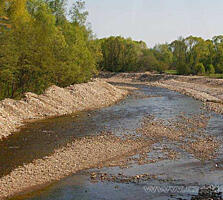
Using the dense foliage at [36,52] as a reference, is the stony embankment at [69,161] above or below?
below

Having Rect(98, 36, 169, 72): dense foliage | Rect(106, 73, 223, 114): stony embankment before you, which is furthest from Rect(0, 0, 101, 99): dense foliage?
Rect(98, 36, 169, 72): dense foliage

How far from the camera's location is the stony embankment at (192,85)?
3792 cm

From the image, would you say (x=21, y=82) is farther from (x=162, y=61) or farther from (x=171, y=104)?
(x=162, y=61)

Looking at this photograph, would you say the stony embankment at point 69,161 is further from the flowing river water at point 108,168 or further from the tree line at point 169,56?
the tree line at point 169,56

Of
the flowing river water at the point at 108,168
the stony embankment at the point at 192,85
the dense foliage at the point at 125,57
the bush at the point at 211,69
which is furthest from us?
the dense foliage at the point at 125,57

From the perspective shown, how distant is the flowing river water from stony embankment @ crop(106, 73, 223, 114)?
Result: 9932 millimetres

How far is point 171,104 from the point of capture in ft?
117

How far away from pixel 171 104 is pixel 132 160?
20.6 meters

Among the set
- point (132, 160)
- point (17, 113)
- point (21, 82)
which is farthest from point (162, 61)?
point (132, 160)

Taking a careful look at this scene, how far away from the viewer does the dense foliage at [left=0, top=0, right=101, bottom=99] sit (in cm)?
2777

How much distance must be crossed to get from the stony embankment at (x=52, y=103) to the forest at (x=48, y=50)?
2.51 metres

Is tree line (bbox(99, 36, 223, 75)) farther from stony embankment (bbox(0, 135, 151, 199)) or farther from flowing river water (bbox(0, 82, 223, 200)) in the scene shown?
stony embankment (bbox(0, 135, 151, 199))

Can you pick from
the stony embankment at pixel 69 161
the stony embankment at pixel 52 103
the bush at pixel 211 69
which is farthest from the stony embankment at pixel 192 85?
the stony embankment at pixel 69 161

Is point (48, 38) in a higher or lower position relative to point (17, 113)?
higher
